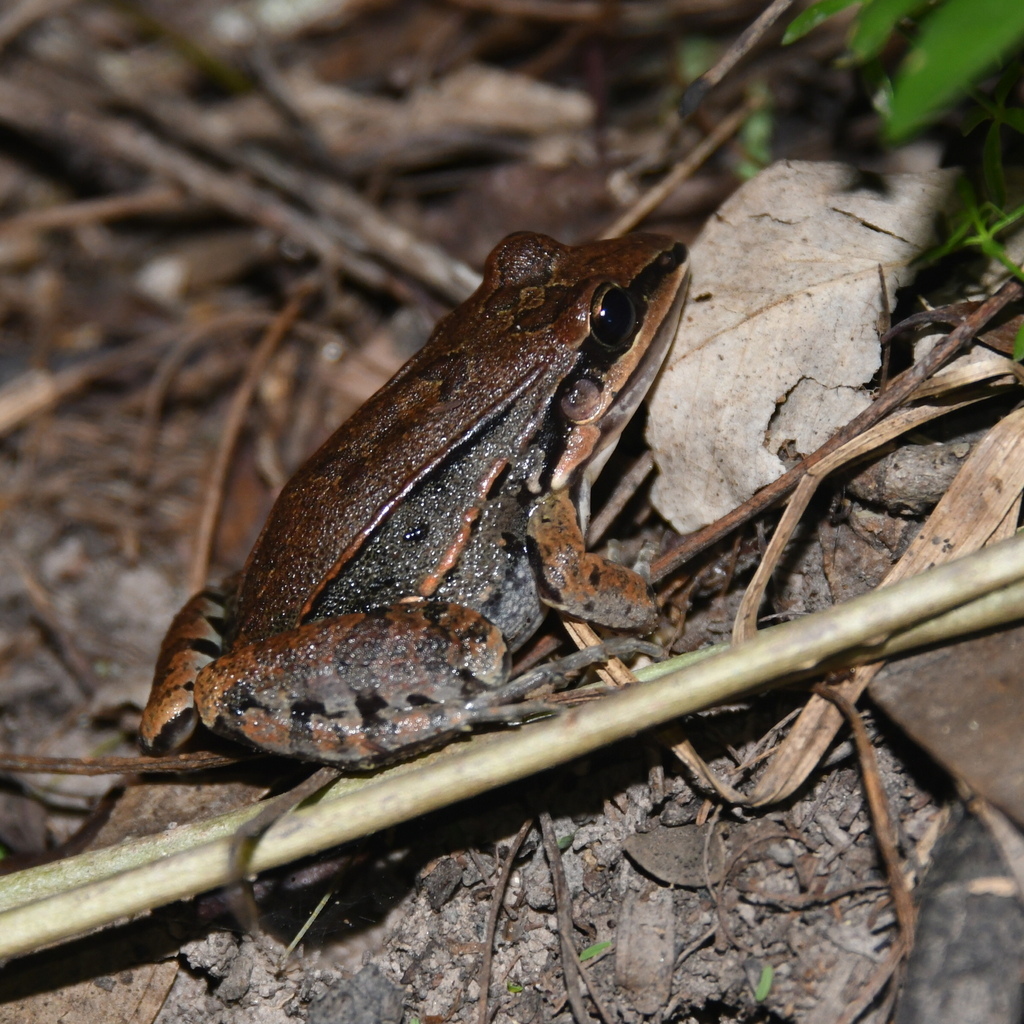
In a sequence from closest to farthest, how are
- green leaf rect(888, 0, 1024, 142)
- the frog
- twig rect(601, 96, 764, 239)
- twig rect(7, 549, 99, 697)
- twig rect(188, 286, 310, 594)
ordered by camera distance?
1. green leaf rect(888, 0, 1024, 142)
2. the frog
3. twig rect(601, 96, 764, 239)
4. twig rect(7, 549, 99, 697)
5. twig rect(188, 286, 310, 594)

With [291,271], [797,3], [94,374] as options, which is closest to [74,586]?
[94,374]

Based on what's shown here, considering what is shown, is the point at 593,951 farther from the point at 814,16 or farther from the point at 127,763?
the point at 814,16

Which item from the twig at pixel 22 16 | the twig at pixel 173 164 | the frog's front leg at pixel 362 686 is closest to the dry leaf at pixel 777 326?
the frog's front leg at pixel 362 686

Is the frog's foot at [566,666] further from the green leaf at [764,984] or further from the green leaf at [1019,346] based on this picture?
the green leaf at [1019,346]

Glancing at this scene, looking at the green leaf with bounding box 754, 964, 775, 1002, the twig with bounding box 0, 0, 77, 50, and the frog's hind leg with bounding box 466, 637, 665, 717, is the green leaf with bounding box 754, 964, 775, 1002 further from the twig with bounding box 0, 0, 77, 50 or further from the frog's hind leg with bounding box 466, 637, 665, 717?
the twig with bounding box 0, 0, 77, 50

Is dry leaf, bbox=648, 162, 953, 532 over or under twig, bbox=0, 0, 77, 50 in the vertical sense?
under

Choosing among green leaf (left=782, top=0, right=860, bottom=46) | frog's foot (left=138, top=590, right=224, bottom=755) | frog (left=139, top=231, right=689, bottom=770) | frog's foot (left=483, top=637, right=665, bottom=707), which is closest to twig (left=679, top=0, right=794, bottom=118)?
green leaf (left=782, top=0, right=860, bottom=46)

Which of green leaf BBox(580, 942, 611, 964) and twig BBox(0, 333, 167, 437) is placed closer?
green leaf BBox(580, 942, 611, 964)
